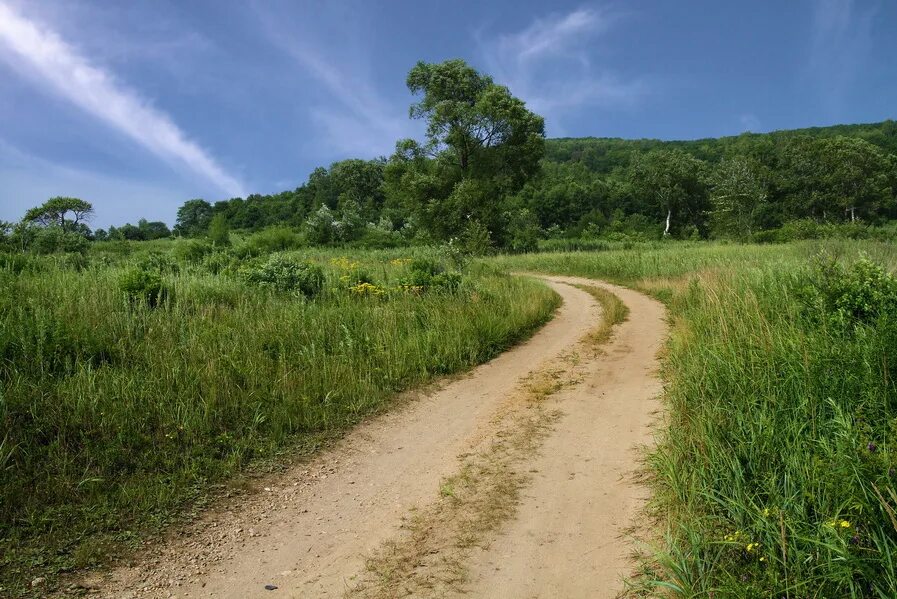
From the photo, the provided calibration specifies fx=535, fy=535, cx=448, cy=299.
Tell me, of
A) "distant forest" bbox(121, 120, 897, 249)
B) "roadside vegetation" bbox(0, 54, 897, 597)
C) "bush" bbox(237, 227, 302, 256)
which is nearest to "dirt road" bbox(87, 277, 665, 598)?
"roadside vegetation" bbox(0, 54, 897, 597)

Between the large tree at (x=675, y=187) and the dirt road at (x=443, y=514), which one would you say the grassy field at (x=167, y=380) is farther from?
the large tree at (x=675, y=187)

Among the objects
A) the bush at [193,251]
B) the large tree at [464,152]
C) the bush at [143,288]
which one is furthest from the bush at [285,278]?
the large tree at [464,152]

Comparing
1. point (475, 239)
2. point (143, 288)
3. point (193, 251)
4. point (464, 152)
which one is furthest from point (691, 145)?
point (143, 288)

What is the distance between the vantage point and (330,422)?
20.2 ft

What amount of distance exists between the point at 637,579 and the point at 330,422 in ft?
12.6

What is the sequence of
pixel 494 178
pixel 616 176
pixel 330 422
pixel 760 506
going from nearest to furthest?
pixel 760 506 < pixel 330 422 < pixel 494 178 < pixel 616 176

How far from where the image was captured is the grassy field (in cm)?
423

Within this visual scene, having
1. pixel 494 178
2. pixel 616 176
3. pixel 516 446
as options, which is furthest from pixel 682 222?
pixel 516 446

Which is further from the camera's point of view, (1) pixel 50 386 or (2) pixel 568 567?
(1) pixel 50 386

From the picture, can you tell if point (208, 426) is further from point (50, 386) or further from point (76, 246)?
point (76, 246)

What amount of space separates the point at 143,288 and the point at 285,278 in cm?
287

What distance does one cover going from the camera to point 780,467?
3.80 m

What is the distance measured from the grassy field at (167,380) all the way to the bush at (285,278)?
3.0 inches

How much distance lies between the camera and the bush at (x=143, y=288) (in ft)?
28.9
